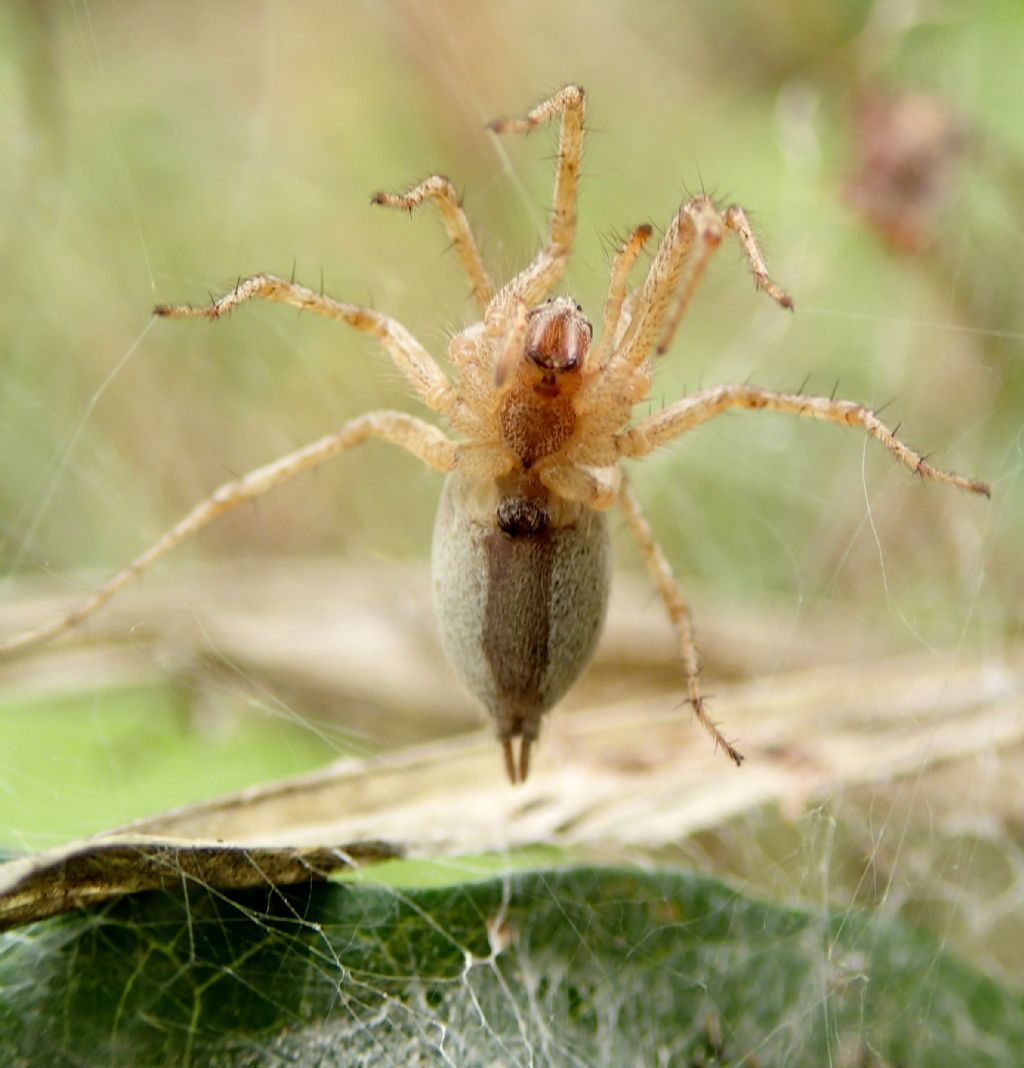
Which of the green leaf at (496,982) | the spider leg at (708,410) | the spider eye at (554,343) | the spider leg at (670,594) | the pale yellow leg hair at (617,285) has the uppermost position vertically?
the pale yellow leg hair at (617,285)

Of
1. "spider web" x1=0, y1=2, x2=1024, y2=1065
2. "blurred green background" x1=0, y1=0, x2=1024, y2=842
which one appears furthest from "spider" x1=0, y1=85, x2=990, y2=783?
"blurred green background" x1=0, y1=0, x2=1024, y2=842

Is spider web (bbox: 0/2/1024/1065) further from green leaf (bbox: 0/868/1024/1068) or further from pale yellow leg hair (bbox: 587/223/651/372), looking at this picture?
pale yellow leg hair (bbox: 587/223/651/372)

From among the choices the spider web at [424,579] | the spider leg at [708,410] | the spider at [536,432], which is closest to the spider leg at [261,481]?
the spider at [536,432]

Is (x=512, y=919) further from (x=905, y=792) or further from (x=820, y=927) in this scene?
(x=905, y=792)

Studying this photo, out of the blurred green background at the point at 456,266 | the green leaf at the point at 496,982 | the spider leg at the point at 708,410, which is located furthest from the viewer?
the blurred green background at the point at 456,266

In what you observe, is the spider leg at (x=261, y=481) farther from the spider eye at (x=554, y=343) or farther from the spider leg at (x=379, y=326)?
the spider eye at (x=554, y=343)

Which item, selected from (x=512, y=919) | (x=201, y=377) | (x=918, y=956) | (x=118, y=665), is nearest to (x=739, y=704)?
(x=918, y=956)

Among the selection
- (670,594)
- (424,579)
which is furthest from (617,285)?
(424,579)
